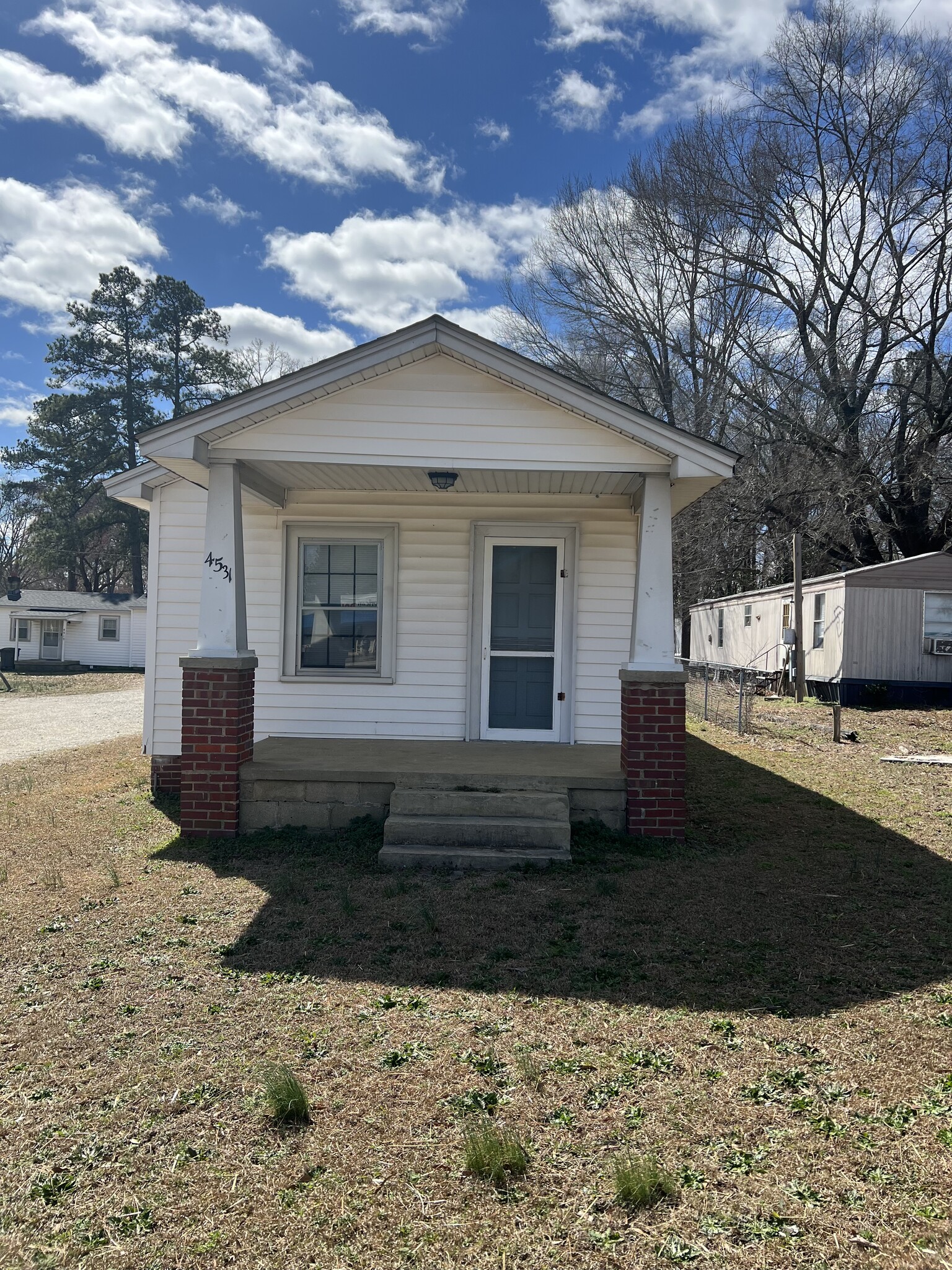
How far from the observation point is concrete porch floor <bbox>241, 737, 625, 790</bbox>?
20.3ft

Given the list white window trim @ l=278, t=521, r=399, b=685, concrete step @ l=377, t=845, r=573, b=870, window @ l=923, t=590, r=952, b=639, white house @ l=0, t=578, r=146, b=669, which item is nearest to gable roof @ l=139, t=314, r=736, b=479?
white window trim @ l=278, t=521, r=399, b=685

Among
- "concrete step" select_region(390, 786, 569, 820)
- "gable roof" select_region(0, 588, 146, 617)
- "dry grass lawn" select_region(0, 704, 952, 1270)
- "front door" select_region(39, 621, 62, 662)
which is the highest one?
"gable roof" select_region(0, 588, 146, 617)

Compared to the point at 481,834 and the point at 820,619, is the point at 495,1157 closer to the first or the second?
the point at 481,834

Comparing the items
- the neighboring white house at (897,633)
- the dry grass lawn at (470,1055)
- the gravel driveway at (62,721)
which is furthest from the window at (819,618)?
the gravel driveway at (62,721)

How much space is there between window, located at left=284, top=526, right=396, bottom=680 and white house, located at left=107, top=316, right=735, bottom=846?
2cm

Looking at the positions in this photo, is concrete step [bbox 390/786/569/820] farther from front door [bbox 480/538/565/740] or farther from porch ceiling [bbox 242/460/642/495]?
porch ceiling [bbox 242/460/642/495]

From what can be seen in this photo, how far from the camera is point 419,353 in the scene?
6172 mm

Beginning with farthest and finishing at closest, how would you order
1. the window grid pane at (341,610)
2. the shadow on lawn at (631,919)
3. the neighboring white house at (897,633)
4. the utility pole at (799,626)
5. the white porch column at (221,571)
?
the utility pole at (799,626), the neighboring white house at (897,633), the window grid pane at (341,610), the white porch column at (221,571), the shadow on lawn at (631,919)

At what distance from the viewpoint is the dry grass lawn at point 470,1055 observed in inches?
89.5

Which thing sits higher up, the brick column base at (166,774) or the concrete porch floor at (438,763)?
the concrete porch floor at (438,763)

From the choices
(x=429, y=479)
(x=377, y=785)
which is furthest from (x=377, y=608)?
(x=377, y=785)

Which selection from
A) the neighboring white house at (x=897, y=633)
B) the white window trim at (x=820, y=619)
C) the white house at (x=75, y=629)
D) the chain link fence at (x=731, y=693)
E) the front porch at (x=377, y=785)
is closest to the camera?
the front porch at (x=377, y=785)

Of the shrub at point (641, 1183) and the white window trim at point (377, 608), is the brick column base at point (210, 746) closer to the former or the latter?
the white window trim at point (377, 608)

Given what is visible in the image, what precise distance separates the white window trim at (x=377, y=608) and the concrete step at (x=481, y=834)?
231 centimetres
